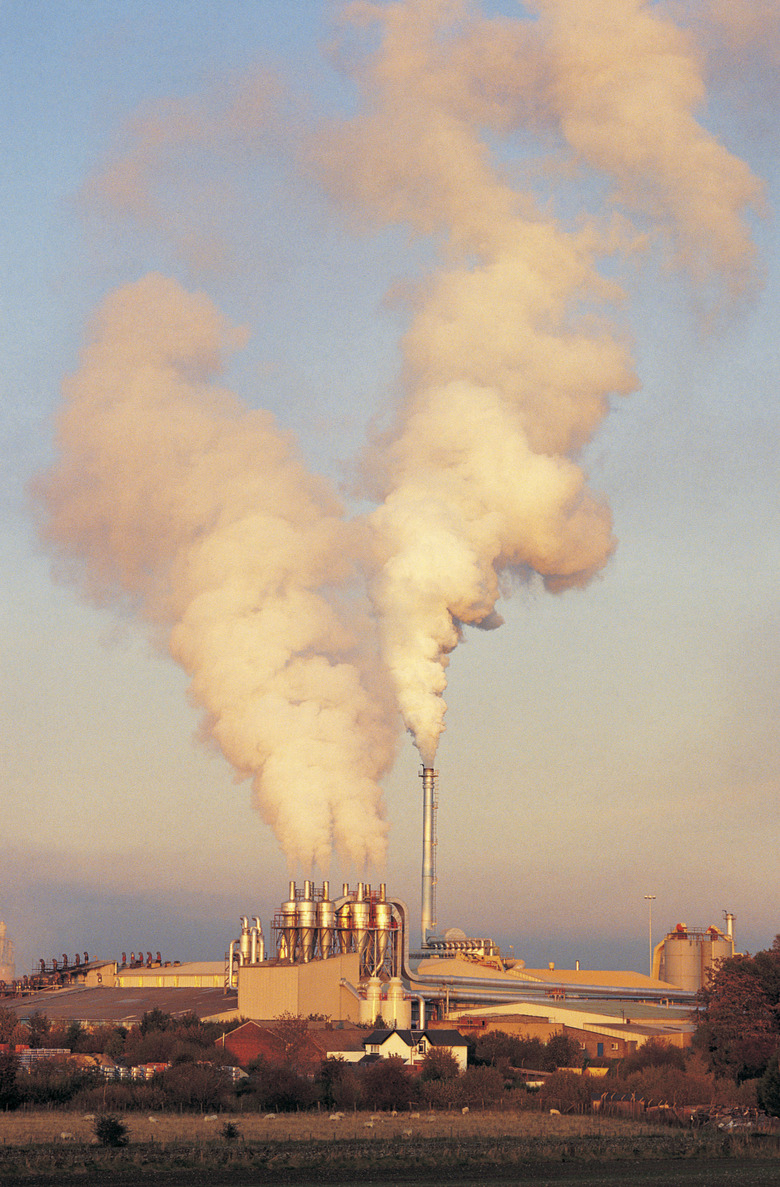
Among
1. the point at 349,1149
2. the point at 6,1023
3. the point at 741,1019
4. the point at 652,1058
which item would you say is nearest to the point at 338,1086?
the point at 349,1149

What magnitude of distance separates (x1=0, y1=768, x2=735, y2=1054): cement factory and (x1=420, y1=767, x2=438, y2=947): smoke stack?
0.09m

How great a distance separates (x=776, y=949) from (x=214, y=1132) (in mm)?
43899

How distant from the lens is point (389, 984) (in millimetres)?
85438

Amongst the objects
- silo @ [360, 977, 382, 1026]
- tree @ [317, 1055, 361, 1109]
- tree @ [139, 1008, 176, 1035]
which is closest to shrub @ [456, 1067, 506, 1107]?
tree @ [317, 1055, 361, 1109]

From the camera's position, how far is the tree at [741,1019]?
2879 inches

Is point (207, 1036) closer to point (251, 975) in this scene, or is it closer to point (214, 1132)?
point (251, 975)

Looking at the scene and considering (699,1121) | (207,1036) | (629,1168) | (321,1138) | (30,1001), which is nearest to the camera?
(629,1168)

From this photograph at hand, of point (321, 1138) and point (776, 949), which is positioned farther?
point (776, 949)

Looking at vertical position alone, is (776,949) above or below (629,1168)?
above

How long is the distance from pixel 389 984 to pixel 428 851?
43.2 ft

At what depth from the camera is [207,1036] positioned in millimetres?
77188

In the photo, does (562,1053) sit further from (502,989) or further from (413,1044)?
(502,989)

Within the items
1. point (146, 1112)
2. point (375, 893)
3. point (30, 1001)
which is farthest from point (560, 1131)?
point (30, 1001)

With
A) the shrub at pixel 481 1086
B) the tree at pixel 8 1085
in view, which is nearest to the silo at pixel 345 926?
the shrub at pixel 481 1086
